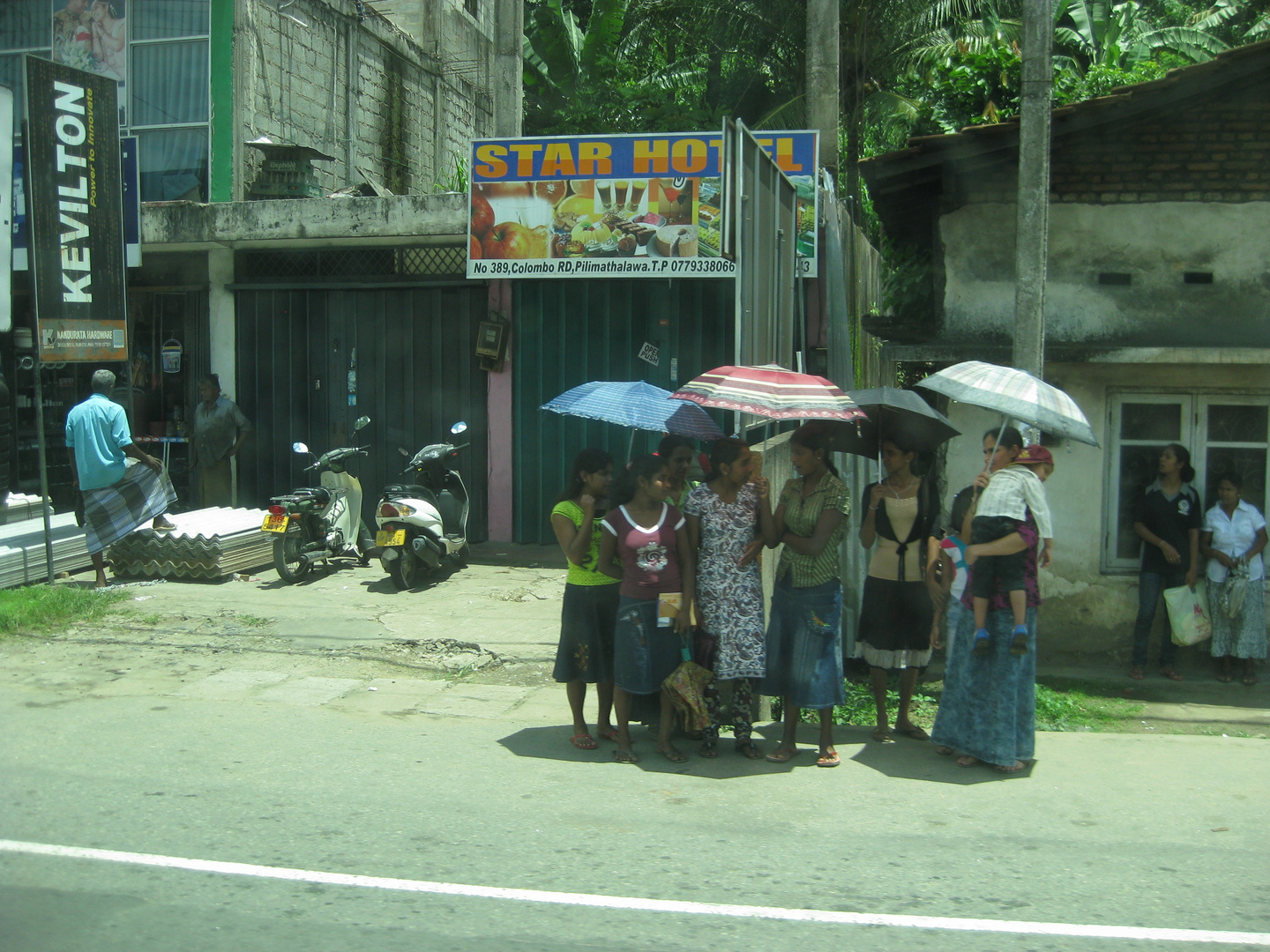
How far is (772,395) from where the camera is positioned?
17.2 ft

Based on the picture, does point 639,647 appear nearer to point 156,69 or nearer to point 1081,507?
point 1081,507

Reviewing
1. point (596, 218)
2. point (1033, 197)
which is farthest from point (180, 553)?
point (1033, 197)

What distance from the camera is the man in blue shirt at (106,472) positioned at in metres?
9.02

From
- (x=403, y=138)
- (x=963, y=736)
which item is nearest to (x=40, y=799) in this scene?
(x=963, y=736)

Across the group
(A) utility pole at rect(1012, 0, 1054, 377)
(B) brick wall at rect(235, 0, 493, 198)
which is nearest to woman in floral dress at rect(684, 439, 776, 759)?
(A) utility pole at rect(1012, 0, 1054, 377)

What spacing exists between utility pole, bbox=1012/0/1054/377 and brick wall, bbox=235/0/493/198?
8.65 metres

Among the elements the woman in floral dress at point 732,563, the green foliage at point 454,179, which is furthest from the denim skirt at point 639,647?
the green foliage at point 454,179

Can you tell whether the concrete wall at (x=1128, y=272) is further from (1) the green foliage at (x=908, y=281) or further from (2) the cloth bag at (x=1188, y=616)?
(1) the green foliage at (x=908, y=281)

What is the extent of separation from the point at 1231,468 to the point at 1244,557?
0.83 meters

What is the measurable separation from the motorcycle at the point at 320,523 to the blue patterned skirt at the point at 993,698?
5846 millimetres

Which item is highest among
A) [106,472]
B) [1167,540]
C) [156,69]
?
[156,69]

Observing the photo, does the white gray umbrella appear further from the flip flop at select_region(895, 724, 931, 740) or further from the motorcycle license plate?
the motorcycle license plate

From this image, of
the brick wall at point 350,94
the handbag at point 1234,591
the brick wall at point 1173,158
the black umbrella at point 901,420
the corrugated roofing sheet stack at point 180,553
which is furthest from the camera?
the brick wall at point 350,94

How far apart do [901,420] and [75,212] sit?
7.18 metres
